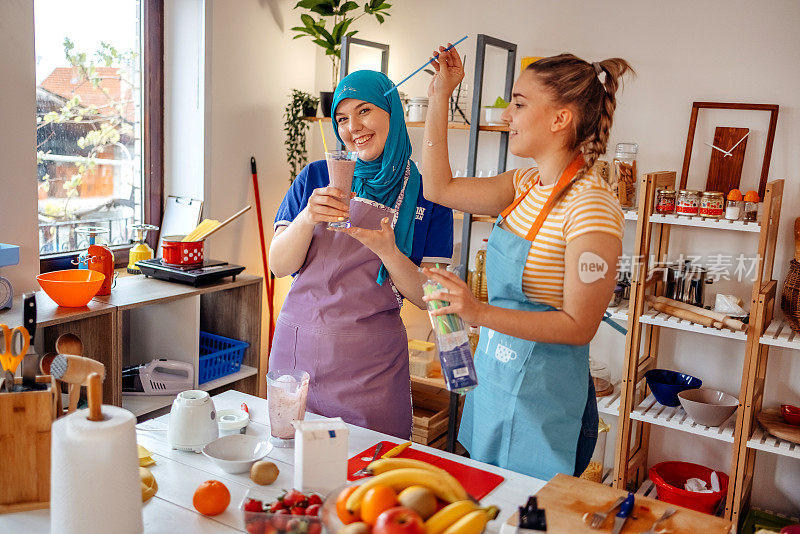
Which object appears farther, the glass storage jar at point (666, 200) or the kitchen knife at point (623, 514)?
the glass storage jar at point (666, 200)

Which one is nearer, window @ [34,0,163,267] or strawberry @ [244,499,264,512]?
strawberry @ [244,499,264,512]

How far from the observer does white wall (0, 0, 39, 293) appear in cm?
251

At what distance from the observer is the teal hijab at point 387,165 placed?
6.24 feet

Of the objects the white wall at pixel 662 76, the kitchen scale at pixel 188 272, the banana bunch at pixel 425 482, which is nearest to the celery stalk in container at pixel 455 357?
the banana bunch at pixel 425 482

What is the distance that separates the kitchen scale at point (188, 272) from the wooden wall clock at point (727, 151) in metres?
1.96

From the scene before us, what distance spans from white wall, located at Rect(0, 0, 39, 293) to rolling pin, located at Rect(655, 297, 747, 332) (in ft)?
7.98

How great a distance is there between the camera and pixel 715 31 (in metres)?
2.91

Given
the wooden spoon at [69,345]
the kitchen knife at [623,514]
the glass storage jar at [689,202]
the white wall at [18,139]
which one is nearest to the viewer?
the kitchen knife at [623,514]

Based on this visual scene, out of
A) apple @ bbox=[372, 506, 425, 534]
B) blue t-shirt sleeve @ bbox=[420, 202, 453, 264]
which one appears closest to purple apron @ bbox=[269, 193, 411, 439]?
blue t-shirt sleeve @ bbox=[420, 202, 453, 264]

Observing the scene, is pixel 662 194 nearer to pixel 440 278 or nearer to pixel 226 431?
pixel 440 278

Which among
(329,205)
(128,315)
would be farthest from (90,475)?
(128,315)

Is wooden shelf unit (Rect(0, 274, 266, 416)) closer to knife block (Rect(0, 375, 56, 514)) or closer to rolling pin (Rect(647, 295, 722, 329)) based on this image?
knife block (Rect(0, 375, 56, 514))

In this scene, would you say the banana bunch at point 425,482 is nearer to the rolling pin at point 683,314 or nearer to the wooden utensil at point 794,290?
the rolling pin at point 683,314

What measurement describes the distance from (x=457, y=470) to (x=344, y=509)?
1.46 ft
